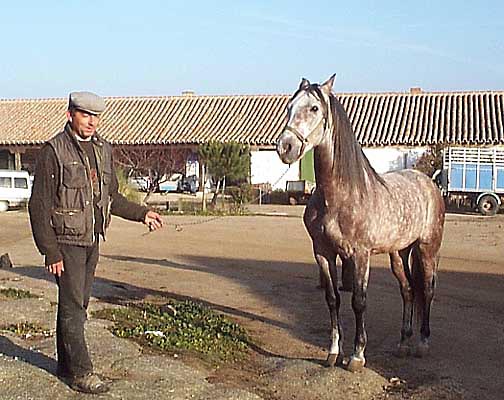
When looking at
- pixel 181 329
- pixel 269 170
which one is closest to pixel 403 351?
pixel 181 329

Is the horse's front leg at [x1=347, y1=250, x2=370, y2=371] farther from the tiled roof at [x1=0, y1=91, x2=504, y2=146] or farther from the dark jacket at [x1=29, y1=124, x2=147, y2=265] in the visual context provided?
the tiled roof at [x1=0, y1=91, x2=504, y2=146]

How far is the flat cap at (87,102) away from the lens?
18.2ft

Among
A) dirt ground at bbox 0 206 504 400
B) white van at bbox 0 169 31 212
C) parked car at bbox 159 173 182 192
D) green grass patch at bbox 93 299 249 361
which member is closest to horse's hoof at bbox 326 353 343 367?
dirt ground at bbox 0 206 504 400

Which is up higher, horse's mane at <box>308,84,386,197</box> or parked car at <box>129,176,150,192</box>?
horse's mane at <box>308,84,386,197</box>

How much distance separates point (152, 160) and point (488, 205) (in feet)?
54.9

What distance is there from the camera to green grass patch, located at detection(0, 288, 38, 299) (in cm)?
1034

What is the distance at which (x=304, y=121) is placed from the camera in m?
6.37

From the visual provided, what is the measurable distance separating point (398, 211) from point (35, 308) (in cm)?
459

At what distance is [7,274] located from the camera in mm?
12836

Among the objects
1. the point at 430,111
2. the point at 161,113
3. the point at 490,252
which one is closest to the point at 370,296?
the point at 490,252

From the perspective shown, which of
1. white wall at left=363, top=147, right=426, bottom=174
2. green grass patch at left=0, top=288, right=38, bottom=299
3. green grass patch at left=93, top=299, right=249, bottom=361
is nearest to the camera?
green grass patch at left=93, top=299, right=249, bottom=361

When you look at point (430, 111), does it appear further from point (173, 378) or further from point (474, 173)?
point (173, 378)

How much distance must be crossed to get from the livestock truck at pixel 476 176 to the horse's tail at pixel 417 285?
20984 mm

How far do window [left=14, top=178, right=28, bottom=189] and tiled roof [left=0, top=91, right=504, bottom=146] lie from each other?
9.42m
